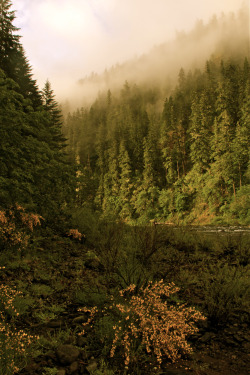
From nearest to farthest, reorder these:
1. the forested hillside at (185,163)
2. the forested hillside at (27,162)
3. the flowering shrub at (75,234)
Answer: the forested hillside at (27,162)
the flowering shrub at (75,234)
the forested hillside at (185,163)

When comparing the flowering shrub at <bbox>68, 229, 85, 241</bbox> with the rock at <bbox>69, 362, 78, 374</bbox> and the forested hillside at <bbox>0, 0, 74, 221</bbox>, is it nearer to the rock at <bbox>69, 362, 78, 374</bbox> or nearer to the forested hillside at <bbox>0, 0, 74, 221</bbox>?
the forested hillside at <bbox>0, 0, 74, 221</bbox>

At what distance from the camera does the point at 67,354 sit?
3.18 m

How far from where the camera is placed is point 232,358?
3514mm

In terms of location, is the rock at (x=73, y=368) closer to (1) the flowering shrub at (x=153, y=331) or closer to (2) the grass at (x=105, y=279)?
(2) the grass at (x=105, y=279)

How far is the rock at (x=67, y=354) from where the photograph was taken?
10.2 ft

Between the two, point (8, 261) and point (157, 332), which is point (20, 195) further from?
point (157, 332)

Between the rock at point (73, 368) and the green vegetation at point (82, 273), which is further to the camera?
the green vegetation at point (82, 273)

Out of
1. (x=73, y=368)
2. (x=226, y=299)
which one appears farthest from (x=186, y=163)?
(x=73, y=368)

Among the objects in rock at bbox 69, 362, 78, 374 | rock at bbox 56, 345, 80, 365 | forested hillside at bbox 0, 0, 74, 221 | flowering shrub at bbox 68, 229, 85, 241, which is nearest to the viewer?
rock at bbox 69, 362, 78, 374

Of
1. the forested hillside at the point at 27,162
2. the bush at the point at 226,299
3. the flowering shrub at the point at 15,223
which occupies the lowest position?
the bush at the point at 226,299

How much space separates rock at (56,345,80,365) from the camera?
3.12 meters

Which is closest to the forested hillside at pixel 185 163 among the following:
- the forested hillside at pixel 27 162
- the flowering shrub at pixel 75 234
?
the flowering shrub at pixel 75 234

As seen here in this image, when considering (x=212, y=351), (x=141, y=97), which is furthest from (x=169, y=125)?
(x=141, y=97)

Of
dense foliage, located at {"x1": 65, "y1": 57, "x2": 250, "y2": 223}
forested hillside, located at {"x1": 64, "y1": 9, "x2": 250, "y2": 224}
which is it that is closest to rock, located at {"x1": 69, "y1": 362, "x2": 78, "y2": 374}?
forested hillside, located at {"x1": 64, "y1": 9, "x2": 250, "y2": 224}
